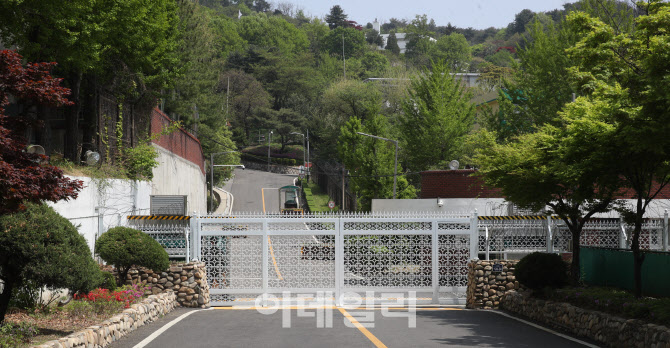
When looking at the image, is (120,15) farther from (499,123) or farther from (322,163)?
(322,163)

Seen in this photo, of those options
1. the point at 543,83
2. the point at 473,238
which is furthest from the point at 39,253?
the point at 543,83

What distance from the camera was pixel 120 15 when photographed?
24922 millimetres

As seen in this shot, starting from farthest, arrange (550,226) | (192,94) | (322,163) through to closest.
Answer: (322,163)
(192,94)
(550,226)

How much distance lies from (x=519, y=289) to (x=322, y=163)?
241 ft

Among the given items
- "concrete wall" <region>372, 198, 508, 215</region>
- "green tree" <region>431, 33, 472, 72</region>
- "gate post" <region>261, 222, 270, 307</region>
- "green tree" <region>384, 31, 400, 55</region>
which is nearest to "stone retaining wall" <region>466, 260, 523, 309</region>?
"gate post" <region>261, 222, 270, 307</region>

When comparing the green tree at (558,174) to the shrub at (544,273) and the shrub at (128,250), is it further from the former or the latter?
the shrub at (128,250)

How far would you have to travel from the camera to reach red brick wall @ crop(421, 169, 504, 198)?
35.3 meters

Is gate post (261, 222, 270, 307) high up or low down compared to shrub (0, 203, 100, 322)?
down

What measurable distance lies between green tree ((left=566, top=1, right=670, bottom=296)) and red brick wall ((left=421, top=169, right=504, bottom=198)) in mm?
16688

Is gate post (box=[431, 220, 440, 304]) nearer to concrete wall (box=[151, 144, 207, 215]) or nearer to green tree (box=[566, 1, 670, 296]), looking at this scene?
green tree (box=[566, 1, 670, 296])

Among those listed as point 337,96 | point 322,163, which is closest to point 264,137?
point 322,163

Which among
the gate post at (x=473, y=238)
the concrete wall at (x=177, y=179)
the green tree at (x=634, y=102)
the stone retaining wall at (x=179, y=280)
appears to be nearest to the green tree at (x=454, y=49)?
the concrete wall at (x=177, y=179)

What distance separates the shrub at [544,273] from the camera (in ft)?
57.9

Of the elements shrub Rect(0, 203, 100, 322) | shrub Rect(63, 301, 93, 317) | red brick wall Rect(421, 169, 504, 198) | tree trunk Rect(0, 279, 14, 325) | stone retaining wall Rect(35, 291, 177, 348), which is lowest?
stone retaining wall Rect(35, 291, 177, 348)
